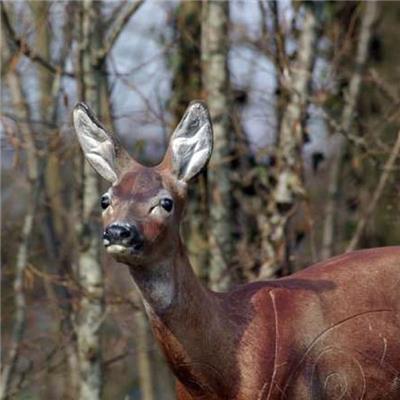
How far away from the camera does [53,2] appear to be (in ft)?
31.8

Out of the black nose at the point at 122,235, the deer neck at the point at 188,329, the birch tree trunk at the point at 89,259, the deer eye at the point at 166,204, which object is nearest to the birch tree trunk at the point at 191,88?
the birch tree trunk at the point at 89,259

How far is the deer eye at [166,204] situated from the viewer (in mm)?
5648

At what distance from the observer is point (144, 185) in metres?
5.71

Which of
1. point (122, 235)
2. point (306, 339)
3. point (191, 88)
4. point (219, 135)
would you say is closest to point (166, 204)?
point (122, 235)

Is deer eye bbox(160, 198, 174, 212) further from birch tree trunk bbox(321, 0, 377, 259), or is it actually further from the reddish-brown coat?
birch tree trunk bbox(321, 0, 377, 259)

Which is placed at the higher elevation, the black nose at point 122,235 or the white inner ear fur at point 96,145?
the white inner ear fur at point 96,145

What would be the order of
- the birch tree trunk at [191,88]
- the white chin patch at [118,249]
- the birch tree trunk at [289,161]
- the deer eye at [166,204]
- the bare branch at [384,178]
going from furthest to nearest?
the birch tree trunk at [191,88] < the birch tree trunk at [289,161] < the bare branch at [384,178] < the deer eye at [166,204] < the white chin patch at [118,249]

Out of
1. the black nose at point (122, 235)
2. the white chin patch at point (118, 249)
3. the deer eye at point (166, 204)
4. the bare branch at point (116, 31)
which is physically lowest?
the white chin patch at point (118, 249)

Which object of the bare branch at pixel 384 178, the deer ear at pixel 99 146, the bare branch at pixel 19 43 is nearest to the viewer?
the deer ear at pixel 99 146

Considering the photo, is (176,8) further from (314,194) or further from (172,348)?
(172,348)

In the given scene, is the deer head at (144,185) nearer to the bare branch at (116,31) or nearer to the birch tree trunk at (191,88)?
the bare branch at (116,31)

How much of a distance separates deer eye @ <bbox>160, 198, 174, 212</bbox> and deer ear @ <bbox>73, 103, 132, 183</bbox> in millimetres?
348

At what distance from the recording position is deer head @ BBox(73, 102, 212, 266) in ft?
18.0

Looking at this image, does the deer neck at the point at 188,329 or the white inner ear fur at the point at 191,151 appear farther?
the white inner ear fur at the point at 191,151
